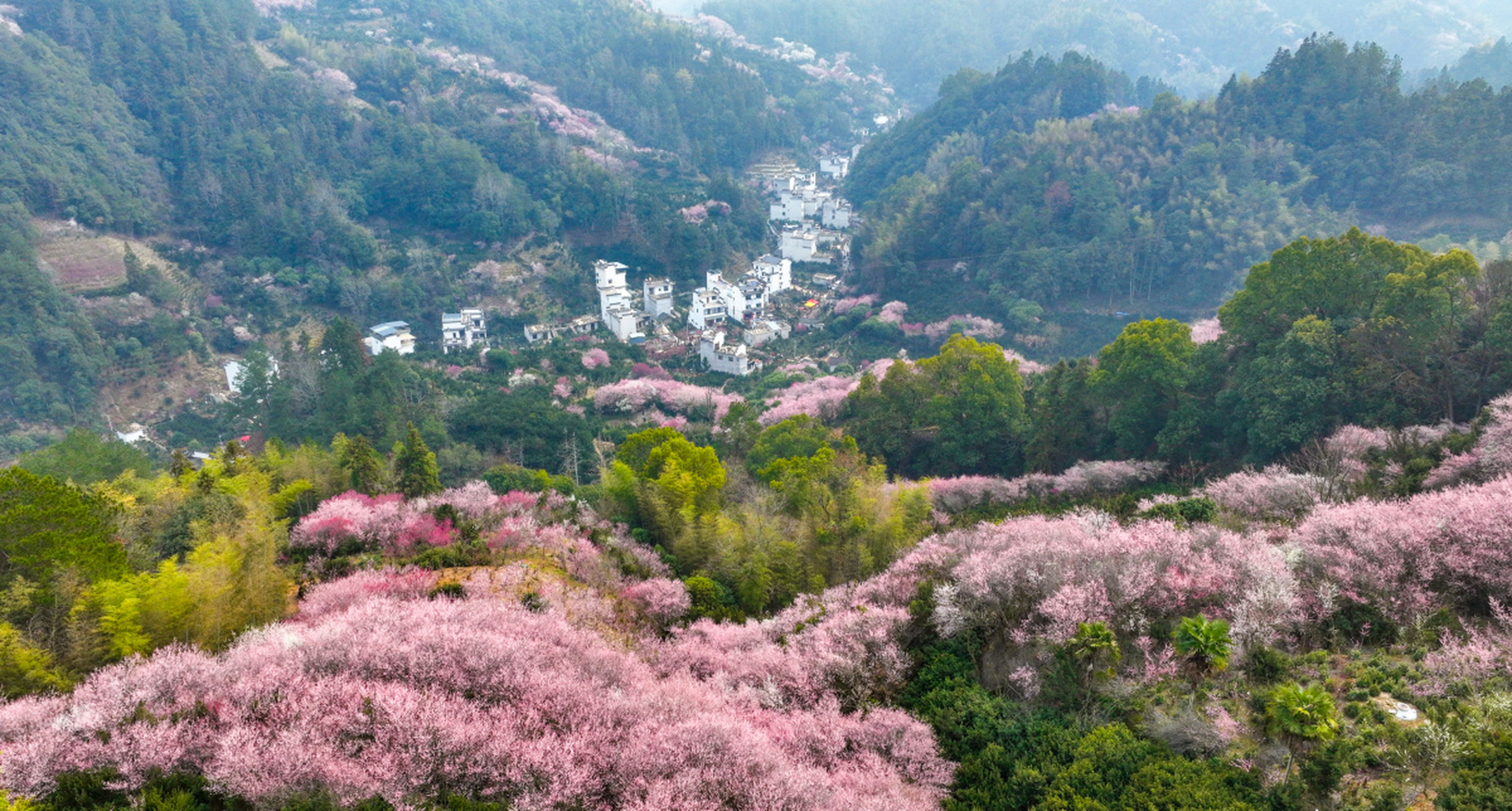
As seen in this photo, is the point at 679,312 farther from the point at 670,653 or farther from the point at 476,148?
the point at 670,653

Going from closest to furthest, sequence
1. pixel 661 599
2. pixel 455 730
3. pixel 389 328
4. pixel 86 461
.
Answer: pixel 455 730 < pixel 661 599 < pixel 86 461 < pixel 389 328

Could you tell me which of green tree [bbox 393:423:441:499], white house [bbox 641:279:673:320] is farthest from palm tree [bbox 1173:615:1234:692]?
white house [bbox 641:279:673:320]

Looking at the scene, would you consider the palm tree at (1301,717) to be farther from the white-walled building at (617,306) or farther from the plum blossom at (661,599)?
the white-walled building at (617,306)

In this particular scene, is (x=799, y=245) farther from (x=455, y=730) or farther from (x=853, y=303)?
(x=455, y=730)

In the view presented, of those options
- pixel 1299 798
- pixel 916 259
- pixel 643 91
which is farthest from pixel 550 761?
pixel 643 91

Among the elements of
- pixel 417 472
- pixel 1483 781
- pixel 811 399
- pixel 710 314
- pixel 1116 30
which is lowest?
pixel 417 472

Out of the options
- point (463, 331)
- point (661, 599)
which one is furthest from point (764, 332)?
point (661, 599)

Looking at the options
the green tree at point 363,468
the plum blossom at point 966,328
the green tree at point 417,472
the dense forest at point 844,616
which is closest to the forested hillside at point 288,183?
the plum blossom at point 966,328
